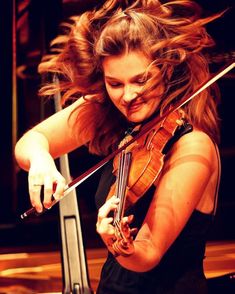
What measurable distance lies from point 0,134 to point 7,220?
1.01 ft

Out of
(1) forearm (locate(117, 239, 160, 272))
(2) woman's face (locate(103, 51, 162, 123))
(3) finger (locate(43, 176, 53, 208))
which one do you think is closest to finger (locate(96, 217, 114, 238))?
(1) forearm (locate(117, 239, 160, 272))

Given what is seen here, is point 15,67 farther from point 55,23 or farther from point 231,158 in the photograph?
point 231,158

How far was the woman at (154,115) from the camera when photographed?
41.4 inches

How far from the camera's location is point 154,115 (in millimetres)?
1183

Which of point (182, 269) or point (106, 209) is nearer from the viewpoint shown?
point (106, 209)

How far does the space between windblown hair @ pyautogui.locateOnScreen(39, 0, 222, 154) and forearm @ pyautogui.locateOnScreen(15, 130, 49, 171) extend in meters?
0.11

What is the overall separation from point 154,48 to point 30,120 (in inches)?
44.9

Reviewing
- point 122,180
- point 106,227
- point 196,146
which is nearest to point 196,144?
point 196,146

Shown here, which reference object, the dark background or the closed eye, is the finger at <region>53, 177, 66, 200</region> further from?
the dark background

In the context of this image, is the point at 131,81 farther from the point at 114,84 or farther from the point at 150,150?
the point at 150,150

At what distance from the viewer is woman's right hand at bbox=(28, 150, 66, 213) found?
3.62 ft

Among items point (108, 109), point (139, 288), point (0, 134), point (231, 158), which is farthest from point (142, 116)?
point (0, 134)

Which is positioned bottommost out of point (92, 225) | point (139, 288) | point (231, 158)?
point (92, 225)

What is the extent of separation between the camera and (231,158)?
75.9 inches
